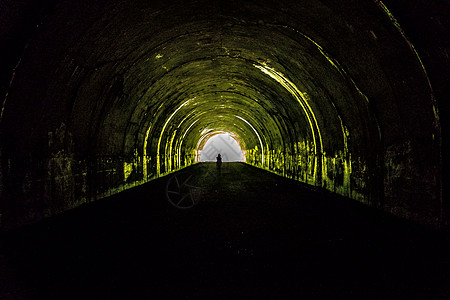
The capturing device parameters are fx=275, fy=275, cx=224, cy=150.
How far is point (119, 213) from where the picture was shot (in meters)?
6.25

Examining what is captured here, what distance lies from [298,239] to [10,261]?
406cm

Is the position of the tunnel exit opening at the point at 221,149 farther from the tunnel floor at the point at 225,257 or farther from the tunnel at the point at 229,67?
the tunnel floor at the point at 225,257

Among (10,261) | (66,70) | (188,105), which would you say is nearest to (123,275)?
(10,261)

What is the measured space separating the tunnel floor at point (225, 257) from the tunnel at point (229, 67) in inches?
32.8

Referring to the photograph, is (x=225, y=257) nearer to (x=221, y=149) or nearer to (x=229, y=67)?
(x=229, y=67)

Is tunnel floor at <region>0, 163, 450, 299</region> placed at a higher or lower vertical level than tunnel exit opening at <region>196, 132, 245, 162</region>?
lower

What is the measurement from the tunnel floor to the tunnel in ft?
2.73

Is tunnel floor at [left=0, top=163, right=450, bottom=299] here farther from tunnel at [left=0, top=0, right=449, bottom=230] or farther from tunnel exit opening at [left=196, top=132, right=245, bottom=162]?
tunnel exit opening at [left=196, top=132, right=245, bottom=162]

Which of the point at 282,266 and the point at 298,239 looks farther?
the point at 298,239

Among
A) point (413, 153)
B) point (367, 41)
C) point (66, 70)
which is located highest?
point (367, 41)

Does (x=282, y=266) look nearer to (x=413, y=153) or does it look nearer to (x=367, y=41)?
(x=413, y=153)

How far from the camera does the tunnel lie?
164 inches

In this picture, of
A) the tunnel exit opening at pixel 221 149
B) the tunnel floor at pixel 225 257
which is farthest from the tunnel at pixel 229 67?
the tunnel exit opening at pixel 221 149

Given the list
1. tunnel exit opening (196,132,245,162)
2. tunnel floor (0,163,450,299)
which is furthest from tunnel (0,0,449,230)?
tunnel exit opening (196,132,245,162)
